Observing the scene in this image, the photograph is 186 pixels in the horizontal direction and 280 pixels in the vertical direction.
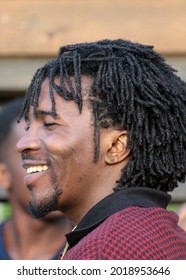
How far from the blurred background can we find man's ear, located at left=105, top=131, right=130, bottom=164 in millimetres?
2645

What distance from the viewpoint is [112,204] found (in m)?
2.78

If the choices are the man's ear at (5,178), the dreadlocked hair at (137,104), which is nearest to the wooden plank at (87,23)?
the man's ear at (5,178)

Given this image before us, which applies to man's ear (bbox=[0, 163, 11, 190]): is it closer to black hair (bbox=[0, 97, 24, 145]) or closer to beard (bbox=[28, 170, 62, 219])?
black hair (bbox=[0, 97, 24, 145])

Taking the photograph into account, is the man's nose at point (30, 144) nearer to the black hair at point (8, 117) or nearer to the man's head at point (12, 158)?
the man's head at point (12, 158)

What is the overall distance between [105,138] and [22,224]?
2.40m

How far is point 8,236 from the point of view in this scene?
5234mm

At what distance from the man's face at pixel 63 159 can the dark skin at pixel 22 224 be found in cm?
208

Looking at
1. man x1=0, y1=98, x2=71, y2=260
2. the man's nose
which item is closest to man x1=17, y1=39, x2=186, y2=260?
the man's nose

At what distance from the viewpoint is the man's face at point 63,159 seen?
288 cm

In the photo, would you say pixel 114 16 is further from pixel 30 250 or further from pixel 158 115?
pixel 158 115

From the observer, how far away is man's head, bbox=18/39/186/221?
2863 millimetres

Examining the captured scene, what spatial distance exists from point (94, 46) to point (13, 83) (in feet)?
8.93

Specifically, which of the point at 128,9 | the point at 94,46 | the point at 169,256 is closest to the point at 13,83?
the point at 128,9
